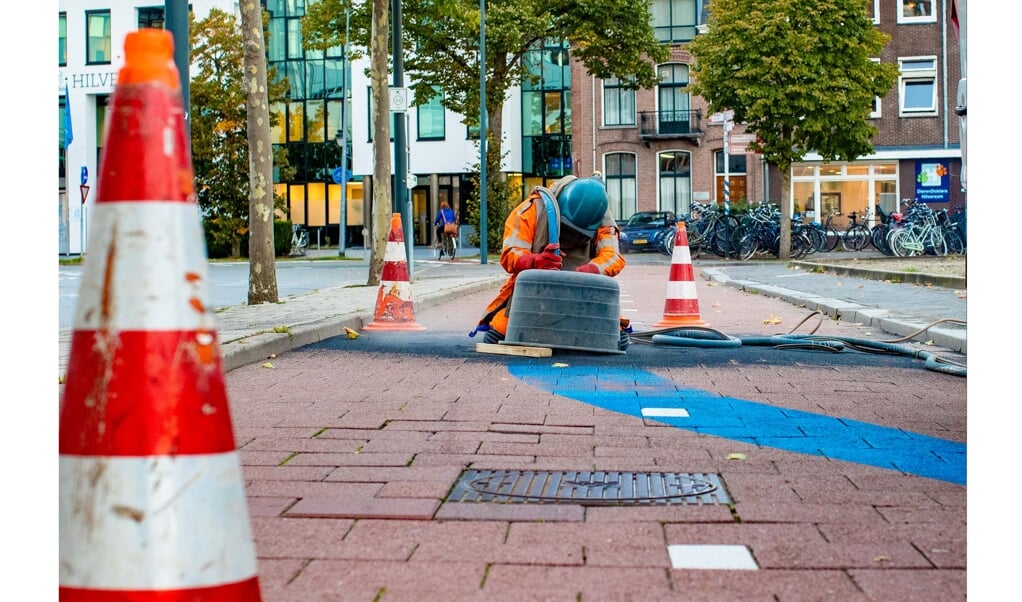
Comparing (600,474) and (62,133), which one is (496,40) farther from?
(600,474)

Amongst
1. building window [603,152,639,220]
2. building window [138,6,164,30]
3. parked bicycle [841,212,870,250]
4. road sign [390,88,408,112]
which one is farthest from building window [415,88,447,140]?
road sign [390,88,408,112]

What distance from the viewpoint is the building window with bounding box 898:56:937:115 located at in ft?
151

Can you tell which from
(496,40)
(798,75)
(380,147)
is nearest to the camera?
(380,147)

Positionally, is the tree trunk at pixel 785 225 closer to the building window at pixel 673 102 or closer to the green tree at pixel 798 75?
the green tree at pixel 798 75

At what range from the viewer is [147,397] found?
2139 millimetres

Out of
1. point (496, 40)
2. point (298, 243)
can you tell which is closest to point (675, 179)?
point (298, 243)

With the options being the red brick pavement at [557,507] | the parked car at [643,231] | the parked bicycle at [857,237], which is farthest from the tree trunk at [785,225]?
the red brick pavement at [557,507]

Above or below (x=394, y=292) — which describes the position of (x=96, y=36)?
above

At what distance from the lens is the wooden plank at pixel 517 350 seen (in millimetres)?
8727

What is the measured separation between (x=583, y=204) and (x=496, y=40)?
28.5m

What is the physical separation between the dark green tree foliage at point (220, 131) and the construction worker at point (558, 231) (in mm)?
33226

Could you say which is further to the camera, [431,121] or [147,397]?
[431,121]
